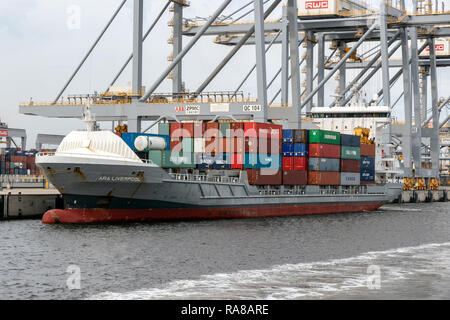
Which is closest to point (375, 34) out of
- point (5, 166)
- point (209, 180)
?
point (209, 180)

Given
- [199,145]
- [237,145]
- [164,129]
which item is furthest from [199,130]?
[237,145]

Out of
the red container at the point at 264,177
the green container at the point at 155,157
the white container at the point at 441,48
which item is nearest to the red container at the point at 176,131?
the green container at the point at 155,157

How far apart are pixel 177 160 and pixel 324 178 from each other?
14698mm

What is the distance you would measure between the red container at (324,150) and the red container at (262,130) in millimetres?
3298

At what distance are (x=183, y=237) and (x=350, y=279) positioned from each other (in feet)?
40.8

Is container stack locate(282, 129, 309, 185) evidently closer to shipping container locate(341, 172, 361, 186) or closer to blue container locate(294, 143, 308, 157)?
blue container locate(294, 143, 308, 157)

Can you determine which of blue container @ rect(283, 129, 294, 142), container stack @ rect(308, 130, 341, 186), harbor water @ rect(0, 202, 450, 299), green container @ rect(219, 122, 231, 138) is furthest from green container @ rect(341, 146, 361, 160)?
harbor water @ rect(0, 202, 450, 299)

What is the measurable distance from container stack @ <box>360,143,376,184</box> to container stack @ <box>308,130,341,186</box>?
19.6 feet

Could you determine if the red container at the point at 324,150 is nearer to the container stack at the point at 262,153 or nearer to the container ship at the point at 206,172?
the container ship at the point at 206,172

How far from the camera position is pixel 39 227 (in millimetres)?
39125

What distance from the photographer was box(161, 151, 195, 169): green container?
1817 inches

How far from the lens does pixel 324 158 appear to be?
55375 mm

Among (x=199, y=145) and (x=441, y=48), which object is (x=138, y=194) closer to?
(x=199, y=145)

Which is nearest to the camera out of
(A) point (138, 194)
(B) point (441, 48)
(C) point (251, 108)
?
(A) point (138, 194)
